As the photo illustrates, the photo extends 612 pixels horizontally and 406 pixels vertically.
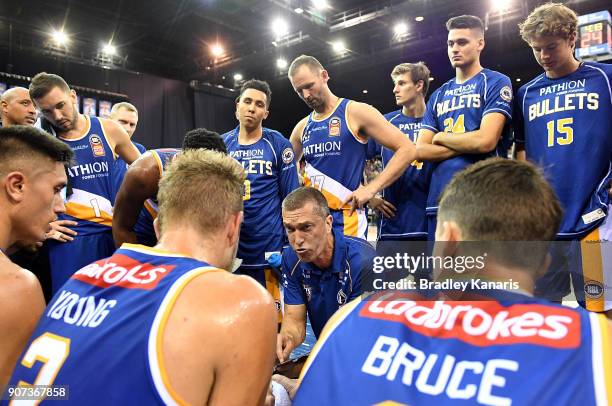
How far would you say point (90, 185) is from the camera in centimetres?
314

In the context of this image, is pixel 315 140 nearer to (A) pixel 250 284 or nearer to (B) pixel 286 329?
(B) pixel 286 329

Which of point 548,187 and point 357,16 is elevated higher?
point 357,16

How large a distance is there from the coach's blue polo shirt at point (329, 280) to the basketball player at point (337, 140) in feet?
1.72

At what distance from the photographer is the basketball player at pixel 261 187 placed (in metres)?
3.27

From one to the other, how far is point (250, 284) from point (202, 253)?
0.21 m

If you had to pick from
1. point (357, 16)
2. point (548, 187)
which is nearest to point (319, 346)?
point (548, 187)

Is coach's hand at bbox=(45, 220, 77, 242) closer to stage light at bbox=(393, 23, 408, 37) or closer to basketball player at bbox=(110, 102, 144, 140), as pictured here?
basketball player at bbox=(110, 102, 144, 140)

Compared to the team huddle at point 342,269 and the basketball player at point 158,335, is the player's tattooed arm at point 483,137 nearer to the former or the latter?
the team huddle at point 342,269

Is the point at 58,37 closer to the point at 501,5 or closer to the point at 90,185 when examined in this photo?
the point at 90,185

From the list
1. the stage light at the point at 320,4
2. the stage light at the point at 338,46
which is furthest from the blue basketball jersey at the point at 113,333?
the stage light at the point at 338,46

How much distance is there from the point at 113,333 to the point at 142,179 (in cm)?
154

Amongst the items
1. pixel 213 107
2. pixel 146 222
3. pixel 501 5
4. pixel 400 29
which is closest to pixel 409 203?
pixel 146 222

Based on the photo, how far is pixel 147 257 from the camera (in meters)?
1.18

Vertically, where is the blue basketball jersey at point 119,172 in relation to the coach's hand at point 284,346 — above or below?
above
